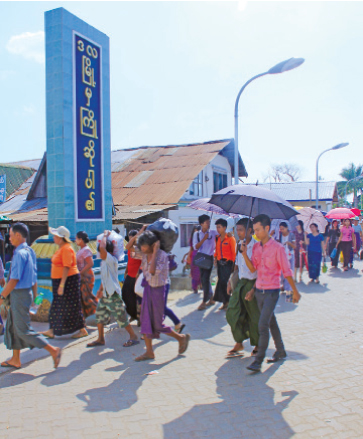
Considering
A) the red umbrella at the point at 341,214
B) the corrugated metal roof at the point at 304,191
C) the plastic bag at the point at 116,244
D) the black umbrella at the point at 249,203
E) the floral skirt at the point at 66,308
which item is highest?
the corrugated metal roof at the point at 304,191

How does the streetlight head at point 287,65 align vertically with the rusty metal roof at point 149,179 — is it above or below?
above

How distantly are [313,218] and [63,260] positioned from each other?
25.6ft

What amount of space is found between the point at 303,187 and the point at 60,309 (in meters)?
35.5

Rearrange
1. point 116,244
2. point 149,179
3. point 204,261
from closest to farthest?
1. point 116,244
2. point 204,261
3. point 149,179

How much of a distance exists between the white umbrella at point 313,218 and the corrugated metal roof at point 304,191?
25.0 metres

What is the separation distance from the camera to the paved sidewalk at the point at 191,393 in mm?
3258

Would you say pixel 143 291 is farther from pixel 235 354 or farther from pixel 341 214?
pixel 341 214

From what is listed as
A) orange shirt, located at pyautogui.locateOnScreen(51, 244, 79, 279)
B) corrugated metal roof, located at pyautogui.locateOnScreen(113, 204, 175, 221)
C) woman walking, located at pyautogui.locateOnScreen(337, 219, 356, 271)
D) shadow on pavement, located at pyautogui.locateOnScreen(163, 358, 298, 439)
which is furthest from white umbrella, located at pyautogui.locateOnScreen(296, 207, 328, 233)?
shadow on pavement, located at pyautogui.locateOnScreen(163, 358, 298, 439)

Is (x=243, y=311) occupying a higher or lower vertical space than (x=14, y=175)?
lower

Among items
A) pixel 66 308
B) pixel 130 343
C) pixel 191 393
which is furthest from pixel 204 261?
pixel 191 393

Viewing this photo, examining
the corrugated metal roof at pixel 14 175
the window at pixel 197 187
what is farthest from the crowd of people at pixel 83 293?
the corrugated metal roof at pixel 14 175

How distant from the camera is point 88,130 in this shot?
302 inches

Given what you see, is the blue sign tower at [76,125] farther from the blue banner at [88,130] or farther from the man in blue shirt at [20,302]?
the man in blue shirt at [20,302]

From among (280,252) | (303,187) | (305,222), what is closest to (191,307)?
(280,252)
